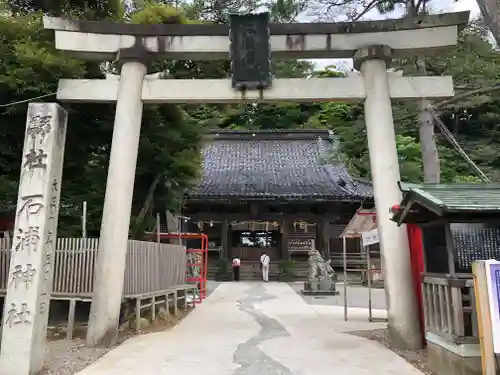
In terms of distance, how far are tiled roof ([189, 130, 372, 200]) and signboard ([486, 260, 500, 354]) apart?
15102mm

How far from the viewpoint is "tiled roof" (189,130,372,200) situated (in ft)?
73.2

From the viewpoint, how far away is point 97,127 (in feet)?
32.4

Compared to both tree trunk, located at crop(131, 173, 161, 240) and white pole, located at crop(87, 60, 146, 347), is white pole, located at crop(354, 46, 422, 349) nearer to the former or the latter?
white pole, located at crop(87, 60, 146, 347)

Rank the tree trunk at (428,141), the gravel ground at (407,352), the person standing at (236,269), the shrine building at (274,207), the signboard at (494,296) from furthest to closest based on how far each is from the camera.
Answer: the shrine building at (274,207), the person standing at (236,269), the tree trunk at (428,141), the gravel ground at (407,352), the signboard at (494,296)

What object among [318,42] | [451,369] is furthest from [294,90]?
[451,369]

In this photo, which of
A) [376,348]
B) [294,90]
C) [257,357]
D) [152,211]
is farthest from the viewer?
[152,211]

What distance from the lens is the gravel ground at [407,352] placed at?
19.7ft

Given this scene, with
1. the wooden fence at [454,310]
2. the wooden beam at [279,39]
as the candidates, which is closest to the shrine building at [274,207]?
the wooden beam at [279,39]

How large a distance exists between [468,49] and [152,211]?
8.54 m

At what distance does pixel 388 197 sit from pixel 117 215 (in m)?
4.37

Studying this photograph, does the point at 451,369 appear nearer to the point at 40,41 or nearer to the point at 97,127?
the point at 97,127

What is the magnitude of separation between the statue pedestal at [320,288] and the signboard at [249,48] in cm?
1018

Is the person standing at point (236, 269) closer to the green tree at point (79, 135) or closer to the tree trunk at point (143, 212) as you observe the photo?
the green tree at point (79, 135)

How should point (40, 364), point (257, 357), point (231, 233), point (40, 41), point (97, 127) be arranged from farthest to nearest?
1. point (231, 233)
2. point (97, 127)
3. point (40, 41)
4. point (257, 357)
5. point (40, 364)
